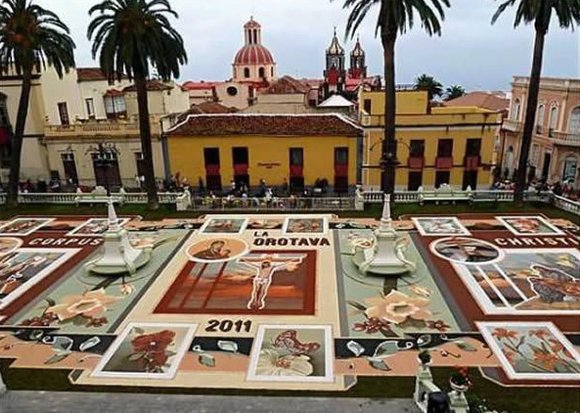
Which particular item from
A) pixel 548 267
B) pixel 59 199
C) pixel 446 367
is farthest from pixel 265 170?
pixel 446 367

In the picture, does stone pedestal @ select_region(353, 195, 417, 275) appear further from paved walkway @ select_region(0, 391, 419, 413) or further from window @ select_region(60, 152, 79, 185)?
window @ select_region(60, 152, 79, 185)

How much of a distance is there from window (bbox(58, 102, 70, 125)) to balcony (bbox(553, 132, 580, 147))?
128 feet

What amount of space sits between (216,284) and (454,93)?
236ft

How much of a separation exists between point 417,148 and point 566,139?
1145 centimetres

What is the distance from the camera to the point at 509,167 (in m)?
43.4

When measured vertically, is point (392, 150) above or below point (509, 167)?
above

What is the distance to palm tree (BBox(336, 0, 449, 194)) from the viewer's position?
2422 cm

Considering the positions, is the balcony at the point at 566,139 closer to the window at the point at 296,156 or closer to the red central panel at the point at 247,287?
the window at the point at 296,156

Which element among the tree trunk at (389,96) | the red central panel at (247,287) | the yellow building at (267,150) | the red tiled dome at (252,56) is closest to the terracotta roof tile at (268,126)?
the yellow building at (267,150)

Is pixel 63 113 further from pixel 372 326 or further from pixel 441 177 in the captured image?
pixel 372 326

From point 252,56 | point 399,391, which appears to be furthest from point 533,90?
point 252,56

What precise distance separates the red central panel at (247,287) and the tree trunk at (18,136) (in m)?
16.1

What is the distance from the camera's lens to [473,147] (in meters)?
35.4

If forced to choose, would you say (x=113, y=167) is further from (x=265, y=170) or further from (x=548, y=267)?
(x=548, y=267)
